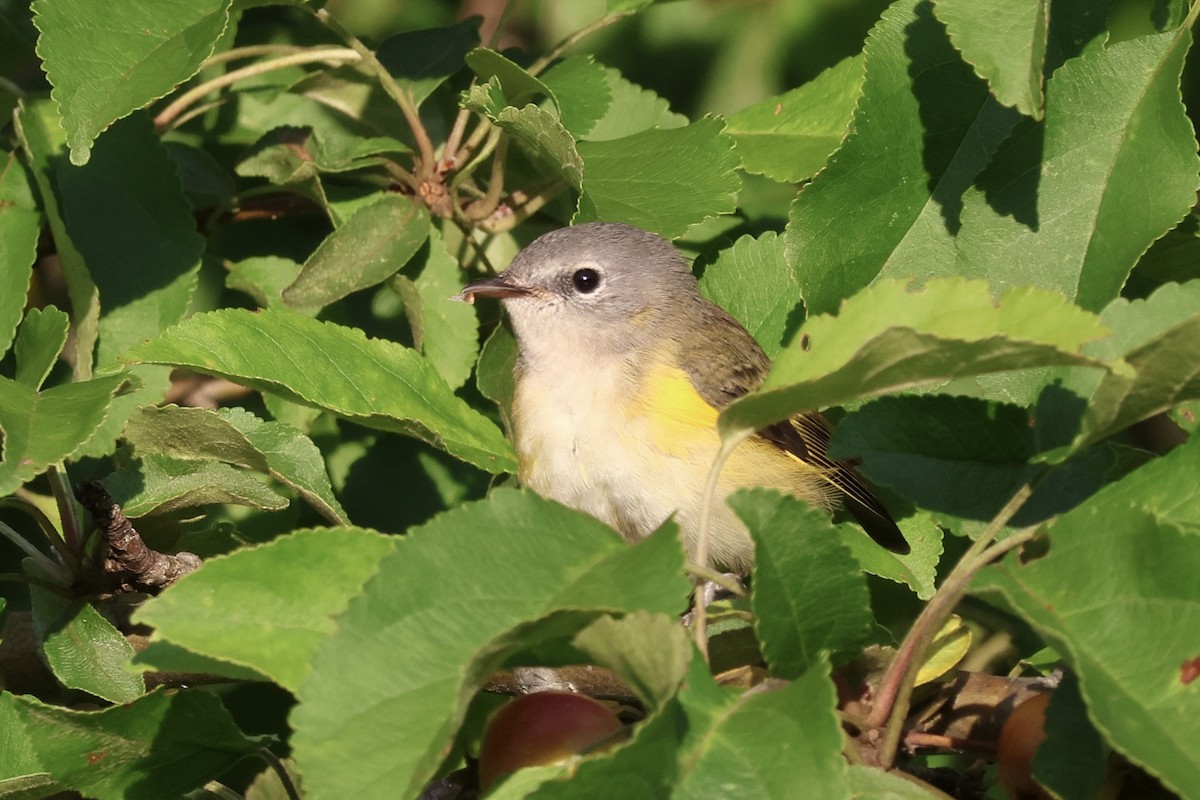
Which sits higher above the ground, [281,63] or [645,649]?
[281,63]

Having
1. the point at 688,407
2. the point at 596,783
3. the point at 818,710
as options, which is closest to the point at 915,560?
the point at 688,407

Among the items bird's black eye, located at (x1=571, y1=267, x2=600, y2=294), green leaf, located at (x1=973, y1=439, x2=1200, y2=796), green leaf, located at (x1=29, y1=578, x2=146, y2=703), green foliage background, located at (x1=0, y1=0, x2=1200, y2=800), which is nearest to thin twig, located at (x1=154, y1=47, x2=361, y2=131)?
green foliage background, located at (x1=0, y1=0, x2=1200, y2=800)

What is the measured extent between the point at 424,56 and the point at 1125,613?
92.4 inches

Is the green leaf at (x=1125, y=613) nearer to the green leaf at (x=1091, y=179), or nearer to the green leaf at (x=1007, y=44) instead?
the green leaf at (x=1007, y=44)

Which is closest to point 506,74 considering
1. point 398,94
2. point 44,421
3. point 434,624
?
point 398,94

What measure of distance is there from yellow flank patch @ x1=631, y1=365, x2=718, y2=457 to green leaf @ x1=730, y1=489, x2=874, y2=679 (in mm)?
1267

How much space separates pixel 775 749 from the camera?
162 centimetres

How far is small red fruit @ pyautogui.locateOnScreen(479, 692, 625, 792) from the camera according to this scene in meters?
1.98

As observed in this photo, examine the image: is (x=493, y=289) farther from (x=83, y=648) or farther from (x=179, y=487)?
(x=83, y=648)

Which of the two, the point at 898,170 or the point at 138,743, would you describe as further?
the point at 898,170

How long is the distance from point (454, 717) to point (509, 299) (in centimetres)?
219

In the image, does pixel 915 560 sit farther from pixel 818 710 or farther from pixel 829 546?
pixel 818 710

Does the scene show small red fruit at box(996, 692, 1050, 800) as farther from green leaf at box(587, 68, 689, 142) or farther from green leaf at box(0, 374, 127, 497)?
green leaf at box(587, 68, 689, 142)

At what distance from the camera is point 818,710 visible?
162cm
